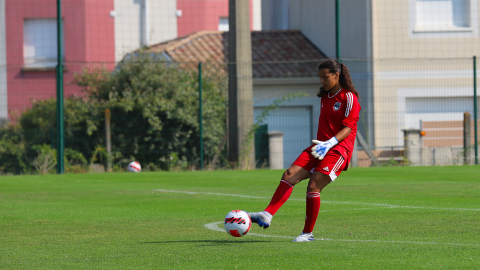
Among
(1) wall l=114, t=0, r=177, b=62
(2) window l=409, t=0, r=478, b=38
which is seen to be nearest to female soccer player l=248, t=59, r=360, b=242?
(2) window l=409, t=0, r=478, b=38

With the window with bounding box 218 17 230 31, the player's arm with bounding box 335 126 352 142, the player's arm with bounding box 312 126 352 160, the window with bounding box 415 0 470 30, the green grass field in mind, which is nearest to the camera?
the green grass field

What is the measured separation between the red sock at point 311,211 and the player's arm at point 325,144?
0.37m

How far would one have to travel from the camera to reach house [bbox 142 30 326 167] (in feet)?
71.1

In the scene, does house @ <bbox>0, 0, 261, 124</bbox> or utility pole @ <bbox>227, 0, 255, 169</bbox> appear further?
house @ <bbox>0, 0, 261, 124</bbox>

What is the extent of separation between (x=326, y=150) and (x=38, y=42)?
98.3ft

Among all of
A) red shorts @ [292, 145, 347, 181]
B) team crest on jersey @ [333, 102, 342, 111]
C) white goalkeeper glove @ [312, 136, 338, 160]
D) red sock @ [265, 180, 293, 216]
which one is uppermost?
team crest on jersey @ [333, 102, 342, 111]

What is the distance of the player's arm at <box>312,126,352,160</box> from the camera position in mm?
6230

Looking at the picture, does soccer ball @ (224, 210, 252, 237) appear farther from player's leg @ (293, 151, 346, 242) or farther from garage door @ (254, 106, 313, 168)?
garage door @ (254, 106, 313, 168)

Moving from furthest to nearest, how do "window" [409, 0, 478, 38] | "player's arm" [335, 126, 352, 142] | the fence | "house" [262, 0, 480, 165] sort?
"window" [409, 0, 478, 38], "house" [262, 0, 480, 165], the fence, "player's arm" [335, 126, 352, 142]

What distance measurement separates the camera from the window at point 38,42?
110 ft

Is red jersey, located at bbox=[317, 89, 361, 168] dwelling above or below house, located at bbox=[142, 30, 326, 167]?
below

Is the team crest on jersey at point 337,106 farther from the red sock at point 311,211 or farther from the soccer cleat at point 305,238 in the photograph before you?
the soccer cleat at point 305,238

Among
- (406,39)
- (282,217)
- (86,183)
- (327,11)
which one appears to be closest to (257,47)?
(327,11)

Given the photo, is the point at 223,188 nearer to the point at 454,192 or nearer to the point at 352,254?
the point at 454,192
